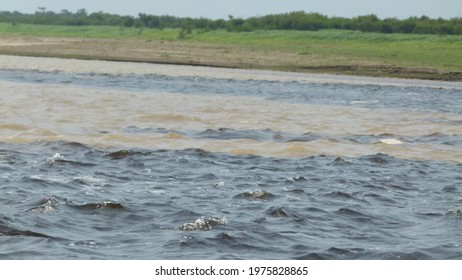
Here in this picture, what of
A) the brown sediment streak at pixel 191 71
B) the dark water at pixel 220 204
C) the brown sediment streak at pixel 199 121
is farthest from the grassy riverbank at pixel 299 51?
the dark water at pixel 220 204

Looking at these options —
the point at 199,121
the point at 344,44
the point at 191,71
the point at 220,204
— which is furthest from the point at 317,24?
the point at 220,204

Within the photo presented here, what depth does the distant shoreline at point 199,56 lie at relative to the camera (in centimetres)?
5497

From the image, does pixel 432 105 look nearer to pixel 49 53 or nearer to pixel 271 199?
pixel 271 199

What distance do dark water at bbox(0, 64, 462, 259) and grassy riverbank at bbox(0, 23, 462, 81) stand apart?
113ft

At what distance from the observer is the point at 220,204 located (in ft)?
46.2

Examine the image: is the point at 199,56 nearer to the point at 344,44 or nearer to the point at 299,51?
the point at 299,51

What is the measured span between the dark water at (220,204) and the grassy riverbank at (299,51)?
3457cm

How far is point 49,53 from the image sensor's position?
6481 centimetres

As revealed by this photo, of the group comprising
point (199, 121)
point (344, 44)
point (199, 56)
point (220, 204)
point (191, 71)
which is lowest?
point (199, 56)

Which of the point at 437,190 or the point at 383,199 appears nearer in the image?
the point at 383,199

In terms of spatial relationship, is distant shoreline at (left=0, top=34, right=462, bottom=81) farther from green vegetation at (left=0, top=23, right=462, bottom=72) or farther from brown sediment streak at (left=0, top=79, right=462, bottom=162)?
brown sediment streak at (left=0, top=79, right=462, bottom=162)

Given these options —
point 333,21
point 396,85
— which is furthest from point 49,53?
point 333,21

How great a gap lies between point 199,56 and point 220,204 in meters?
50.0

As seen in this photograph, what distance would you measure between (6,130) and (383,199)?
9.91 metres
